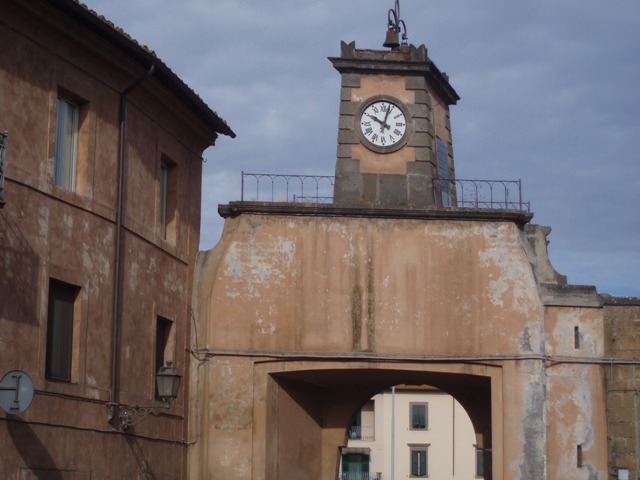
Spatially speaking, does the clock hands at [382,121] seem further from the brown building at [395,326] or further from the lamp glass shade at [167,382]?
the lamp glass shade at [167,382]

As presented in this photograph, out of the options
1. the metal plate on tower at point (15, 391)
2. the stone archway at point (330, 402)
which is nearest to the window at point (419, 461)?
the stone archway at point (330, 402)

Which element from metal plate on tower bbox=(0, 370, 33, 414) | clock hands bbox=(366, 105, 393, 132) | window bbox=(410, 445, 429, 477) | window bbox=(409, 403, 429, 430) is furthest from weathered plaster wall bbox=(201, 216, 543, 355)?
window bbox=(410, 445, 429, 477)

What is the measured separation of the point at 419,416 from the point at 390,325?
4269cm

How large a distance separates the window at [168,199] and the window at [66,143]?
13.3ft

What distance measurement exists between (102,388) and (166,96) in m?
5.68

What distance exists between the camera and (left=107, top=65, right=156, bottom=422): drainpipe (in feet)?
69.1

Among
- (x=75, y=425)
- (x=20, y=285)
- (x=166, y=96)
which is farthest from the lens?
(x=166, y=96)

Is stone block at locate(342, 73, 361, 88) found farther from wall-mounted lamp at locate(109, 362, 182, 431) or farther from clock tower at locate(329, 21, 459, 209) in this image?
wall-mounted lamp at locate(109, 362, 182, 431)

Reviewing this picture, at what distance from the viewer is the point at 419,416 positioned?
67.8m

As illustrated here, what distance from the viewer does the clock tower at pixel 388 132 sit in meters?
28.1

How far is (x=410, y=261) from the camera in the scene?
2609 centimetres

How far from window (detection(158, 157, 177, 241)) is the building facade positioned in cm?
4333

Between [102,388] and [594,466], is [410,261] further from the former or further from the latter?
[102,388]

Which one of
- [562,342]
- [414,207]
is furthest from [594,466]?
[414,207]
